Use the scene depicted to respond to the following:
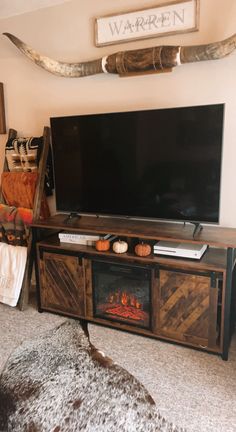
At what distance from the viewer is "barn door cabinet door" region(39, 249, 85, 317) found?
8.13 feet

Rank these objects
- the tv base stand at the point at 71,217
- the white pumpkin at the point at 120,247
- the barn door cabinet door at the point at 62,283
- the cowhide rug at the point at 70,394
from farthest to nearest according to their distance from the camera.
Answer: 1. the tv base stand at the point at 71,217
2. the barn door cabinet door at the point at 62,283
3. the white pumpkin at the point at 120,247
4. the cowhide rug at the point at 70,394

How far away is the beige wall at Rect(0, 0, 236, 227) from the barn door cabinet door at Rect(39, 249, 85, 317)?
114 cm

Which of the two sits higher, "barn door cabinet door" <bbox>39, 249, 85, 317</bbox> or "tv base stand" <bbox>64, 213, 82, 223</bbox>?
"tv base stand" <bbox>64, 213, 82, 223</bbox>

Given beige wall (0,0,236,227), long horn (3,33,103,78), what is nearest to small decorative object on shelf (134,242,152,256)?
beige wall (0,0,236,227)

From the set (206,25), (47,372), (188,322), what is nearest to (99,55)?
(206,25)

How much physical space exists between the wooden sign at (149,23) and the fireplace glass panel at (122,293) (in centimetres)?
164

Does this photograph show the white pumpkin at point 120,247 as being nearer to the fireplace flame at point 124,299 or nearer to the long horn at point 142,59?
the fireplace flame at point 124,299

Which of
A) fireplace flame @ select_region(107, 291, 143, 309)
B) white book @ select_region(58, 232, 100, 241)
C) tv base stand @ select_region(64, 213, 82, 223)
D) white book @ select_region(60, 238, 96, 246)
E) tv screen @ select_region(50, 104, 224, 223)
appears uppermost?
tv screen @ select_region(50, 104, 224, 223)

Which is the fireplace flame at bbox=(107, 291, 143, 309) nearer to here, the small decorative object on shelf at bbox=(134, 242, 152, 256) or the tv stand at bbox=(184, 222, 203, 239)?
the small decorative object on shelf at bbox=(134, 242, 152, 256)

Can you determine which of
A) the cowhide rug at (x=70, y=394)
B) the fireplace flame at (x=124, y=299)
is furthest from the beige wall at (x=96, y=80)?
Result: the cowhide rug at (x=70, y=394)

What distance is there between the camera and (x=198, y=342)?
2.12 m

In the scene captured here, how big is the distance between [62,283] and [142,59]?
1731 mm

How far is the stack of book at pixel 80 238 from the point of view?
248cm

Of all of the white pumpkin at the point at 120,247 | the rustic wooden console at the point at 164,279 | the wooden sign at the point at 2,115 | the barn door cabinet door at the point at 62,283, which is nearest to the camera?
the rustic wooden console at the point at 164,279
